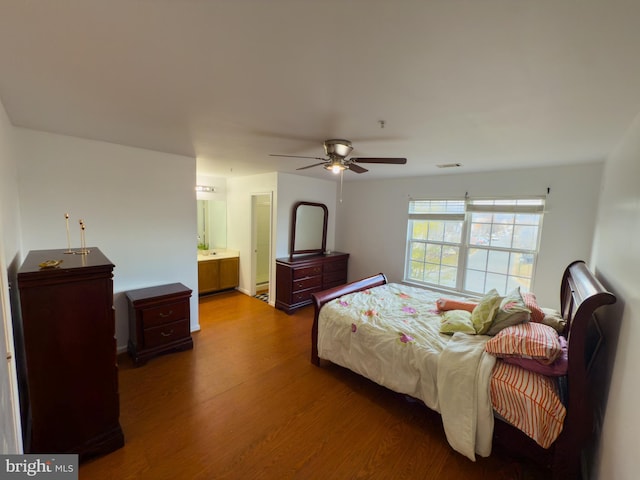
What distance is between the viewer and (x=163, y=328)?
9.68 feet

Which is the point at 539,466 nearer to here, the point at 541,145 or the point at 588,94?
the point at 588,94

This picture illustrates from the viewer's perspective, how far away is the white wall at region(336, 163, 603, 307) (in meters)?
3.12

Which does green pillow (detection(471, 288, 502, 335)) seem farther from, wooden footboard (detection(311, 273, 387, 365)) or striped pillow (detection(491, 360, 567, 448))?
wooden footboard (detection(311, 273, 387, 365))

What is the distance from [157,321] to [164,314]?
3.6 inches

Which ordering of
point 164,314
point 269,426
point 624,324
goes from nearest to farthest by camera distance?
point 624,324 < point 269,426 < point 164,314

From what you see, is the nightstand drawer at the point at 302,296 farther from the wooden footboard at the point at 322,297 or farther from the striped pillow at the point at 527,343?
the striped pillow at the point at 527,343

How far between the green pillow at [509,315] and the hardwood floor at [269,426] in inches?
34.3

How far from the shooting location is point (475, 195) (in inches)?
151

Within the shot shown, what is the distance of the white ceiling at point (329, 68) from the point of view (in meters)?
0.90

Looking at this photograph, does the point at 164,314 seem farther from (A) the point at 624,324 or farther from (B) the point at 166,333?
(A) the point at 624,324

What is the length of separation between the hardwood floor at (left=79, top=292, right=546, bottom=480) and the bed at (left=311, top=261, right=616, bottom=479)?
23cm

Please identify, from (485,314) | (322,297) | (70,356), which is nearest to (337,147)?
(322,297)

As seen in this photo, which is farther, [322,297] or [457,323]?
[322,297]

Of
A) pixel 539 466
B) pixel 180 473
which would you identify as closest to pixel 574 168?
pixel 539 466
